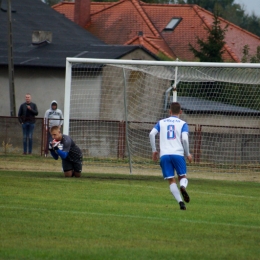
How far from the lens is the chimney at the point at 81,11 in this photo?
50997mm

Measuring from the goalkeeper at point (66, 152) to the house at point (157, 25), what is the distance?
35.0 metres

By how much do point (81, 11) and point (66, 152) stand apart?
3657 cm

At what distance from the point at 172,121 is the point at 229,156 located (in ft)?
34.5

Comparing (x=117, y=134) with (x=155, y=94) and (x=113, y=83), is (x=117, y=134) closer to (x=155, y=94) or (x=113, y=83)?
(x=155, y=94)

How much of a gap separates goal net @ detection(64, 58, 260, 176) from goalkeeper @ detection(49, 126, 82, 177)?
2.18 m

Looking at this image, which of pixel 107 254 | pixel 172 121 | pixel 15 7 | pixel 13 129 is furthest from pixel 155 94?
pixel 15 7

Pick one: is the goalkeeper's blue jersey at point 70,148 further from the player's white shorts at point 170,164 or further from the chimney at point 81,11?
the chimney at point 81,11

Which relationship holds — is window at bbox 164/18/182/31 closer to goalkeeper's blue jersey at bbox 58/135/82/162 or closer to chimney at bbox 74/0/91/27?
chimney at bbox 74/0/91/27

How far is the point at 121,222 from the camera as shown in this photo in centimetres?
977

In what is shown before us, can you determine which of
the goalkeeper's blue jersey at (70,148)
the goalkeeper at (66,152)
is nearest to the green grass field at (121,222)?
the goalkeeper at (66,152)

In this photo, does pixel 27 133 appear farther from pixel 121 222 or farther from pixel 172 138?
pixel 121 222

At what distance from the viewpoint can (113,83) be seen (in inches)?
995

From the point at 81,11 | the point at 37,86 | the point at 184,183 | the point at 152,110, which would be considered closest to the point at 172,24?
the point at 81,11

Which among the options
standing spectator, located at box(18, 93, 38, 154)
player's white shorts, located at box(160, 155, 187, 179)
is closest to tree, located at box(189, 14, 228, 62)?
standing spectator, located at box(18, 93, 38, 154)
